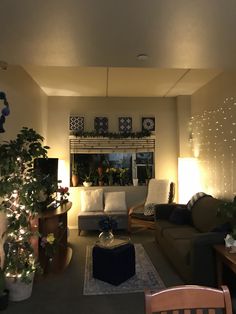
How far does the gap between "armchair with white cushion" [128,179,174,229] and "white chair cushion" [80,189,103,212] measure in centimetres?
67

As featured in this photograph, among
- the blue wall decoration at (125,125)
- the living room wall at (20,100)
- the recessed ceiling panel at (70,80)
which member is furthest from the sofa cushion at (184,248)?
the blue wall decoration at (125,125)

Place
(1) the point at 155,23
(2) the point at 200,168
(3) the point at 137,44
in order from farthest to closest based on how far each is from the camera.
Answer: (2) the point at 200,168, (3) the point at 137,44, (1) the point at 155,23

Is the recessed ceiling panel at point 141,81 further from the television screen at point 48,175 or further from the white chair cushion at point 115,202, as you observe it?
the white chair cushion at point 115,202

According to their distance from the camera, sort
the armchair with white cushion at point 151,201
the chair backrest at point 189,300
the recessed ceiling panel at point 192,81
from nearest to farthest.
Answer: the chair backrest at point 189,300
the recessed ceiling panel at point 192,81
the armchair with white cushion at point 151,201

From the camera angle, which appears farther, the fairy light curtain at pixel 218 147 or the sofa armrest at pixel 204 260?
the fairy light curtain at pixel 218 147

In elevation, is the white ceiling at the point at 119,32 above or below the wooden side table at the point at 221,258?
above

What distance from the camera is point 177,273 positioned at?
11.5 ft

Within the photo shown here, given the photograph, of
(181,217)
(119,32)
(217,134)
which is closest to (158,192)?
(181,217)

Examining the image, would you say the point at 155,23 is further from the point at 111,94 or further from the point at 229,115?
the point at 111,94

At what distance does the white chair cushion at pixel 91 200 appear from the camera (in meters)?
5.55

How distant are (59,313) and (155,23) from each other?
2.76 m

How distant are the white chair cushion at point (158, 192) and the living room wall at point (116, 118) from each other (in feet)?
1.35

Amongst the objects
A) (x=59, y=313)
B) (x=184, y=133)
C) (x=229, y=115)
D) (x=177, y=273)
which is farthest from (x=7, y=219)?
(x=184, y=133)

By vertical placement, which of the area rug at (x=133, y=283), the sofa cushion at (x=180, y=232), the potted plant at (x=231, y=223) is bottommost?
the area rug at (x=133, y=283)
